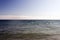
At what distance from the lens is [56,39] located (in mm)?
10344

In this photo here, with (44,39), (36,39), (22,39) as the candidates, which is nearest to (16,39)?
(22,39)

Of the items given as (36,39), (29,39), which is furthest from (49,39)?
(29,39)

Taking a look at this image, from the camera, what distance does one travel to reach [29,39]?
33.6 feet

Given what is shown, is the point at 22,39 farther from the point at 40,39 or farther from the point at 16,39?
the point at 40,39

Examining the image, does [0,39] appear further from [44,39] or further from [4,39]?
[44,39]

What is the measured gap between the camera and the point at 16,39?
10.1 metres

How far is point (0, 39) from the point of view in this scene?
1004 centimetres

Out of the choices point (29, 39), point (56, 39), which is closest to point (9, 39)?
point (29, 39)

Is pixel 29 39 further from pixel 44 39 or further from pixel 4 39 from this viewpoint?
pixel 4 39

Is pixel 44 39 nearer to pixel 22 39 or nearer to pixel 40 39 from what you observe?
pixel 40 39

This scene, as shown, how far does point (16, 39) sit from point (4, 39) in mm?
1068

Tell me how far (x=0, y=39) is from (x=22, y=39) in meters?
1.96

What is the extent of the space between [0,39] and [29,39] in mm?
2601

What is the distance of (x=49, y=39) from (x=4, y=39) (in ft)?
13.4
